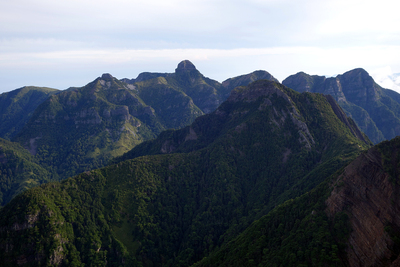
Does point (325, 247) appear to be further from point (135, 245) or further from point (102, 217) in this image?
point (102, 217)

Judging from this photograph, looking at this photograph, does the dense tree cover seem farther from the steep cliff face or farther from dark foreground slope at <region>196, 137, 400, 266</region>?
the steep cliff face

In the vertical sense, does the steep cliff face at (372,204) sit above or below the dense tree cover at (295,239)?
above

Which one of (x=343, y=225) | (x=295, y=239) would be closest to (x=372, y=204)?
(x=343, y=225)

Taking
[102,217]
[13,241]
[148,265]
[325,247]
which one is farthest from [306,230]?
[13,241]

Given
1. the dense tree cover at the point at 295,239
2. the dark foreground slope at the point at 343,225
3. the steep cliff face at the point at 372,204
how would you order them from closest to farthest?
the steep cliff face at the point at 372,204, the dark foreground slope at the point at 343,225, the dense tree cover at the point at 295,239

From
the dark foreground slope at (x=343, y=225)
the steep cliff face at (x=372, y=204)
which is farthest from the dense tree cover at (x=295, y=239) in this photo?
the steep cliff face at (x=372, y=204)

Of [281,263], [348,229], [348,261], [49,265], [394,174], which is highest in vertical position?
[394,174]

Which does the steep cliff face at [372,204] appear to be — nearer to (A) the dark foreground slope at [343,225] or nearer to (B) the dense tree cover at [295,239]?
(A) the dark foreground slope at [343,225]
